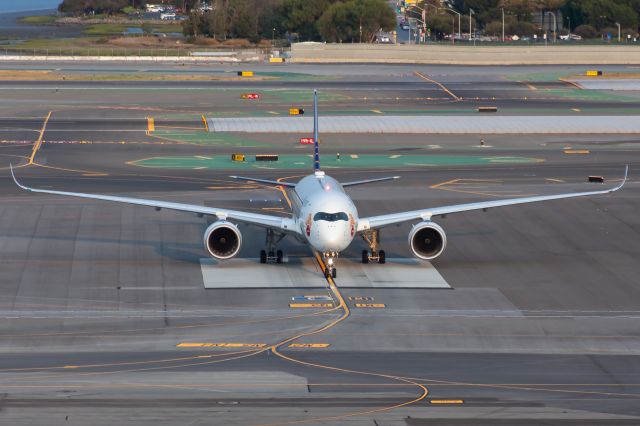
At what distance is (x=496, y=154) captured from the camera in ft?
290

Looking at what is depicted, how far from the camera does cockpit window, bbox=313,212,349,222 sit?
46825mm

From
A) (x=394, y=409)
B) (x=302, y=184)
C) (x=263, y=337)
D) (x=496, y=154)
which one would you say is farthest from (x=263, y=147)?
(x=394, y=409)

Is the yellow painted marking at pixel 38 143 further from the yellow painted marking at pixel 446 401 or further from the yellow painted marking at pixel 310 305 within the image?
the yellow painted marking at pixel 446 401

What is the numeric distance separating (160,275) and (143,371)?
45.3 ft

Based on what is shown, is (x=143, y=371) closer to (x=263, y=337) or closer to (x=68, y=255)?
(x=263, y=337)

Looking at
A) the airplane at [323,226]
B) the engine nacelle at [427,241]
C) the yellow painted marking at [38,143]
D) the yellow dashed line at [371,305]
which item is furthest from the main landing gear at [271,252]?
the yellow painted marking at [38,143]

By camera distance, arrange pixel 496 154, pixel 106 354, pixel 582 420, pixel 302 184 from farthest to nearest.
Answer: pixel 496 154
pixel 302 184
pixel 106 354
pixel 582 420

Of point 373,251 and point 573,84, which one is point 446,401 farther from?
point 573,84

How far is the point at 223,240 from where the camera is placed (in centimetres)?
4938

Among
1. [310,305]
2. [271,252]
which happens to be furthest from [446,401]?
[271,252]

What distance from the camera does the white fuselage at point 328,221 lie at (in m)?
46.7

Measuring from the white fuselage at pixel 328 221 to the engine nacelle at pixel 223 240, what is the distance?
2.36 m

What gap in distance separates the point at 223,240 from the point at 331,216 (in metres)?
4.70

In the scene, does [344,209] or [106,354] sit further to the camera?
[344,209]
